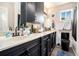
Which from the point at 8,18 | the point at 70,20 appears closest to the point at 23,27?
the point at 8,18

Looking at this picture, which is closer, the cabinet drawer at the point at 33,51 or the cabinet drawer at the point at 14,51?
the cabinet drawer at the point at 14,51

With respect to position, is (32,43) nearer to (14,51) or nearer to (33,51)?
(33,51)

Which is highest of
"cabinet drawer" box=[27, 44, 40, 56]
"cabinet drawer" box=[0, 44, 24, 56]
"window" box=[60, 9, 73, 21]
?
"window" box=[60, 9, 73, 21]

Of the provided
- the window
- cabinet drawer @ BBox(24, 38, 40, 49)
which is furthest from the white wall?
the window

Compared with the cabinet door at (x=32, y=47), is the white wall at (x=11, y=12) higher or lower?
higher

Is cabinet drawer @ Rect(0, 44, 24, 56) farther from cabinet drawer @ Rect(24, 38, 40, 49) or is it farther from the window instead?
the window

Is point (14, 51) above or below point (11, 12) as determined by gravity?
below

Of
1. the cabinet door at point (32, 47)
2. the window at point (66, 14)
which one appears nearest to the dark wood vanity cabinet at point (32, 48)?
the cabinet door at point (32, 47)

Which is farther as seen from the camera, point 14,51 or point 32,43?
point 32,43

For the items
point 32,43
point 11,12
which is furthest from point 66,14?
point 11,12

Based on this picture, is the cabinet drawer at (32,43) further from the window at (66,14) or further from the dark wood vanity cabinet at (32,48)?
the window at (66,14)

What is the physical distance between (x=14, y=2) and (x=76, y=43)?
807 mm

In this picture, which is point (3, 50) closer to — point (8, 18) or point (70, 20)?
point (8, 18)

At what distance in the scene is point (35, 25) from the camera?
163 centimetres
